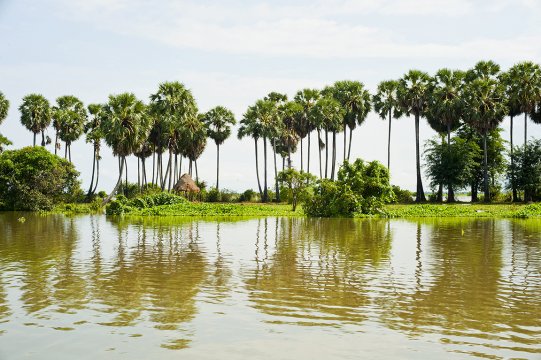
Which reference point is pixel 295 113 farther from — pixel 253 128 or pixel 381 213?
pixel 381 213

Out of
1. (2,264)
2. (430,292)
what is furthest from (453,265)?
(2,264)

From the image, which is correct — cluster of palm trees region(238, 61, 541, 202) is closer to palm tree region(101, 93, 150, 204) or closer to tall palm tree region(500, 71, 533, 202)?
tall palm tree region(500, 71, 533, 202)

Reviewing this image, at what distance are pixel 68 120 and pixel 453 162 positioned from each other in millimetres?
53456

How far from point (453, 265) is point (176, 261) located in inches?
350

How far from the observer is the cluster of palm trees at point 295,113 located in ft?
211

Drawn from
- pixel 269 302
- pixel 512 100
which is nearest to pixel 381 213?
pixel 512 100

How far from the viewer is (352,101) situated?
7469 cm

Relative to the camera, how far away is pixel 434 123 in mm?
71938

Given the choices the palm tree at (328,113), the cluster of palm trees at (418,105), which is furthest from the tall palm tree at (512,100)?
the palm tree at (328,113)

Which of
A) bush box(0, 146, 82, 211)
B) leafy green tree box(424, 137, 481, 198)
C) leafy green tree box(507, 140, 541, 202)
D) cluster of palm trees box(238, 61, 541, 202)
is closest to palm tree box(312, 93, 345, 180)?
cluster of palm trees box(238, 61, 541, 202)

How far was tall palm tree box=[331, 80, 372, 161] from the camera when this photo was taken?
7462 centimetres

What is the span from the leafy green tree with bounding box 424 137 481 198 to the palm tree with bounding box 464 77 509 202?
7.06 feet

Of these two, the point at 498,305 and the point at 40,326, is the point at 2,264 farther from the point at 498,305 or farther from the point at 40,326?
the point at 498,305

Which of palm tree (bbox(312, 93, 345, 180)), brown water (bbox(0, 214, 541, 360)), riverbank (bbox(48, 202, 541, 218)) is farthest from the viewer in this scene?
palm tree (bbox(312, 93, 345, 180))
